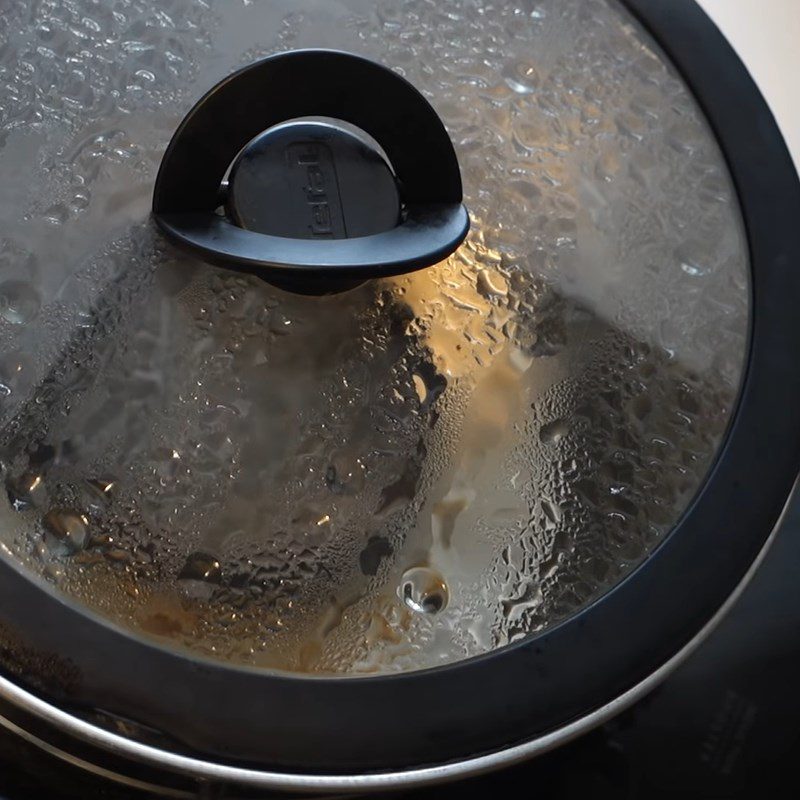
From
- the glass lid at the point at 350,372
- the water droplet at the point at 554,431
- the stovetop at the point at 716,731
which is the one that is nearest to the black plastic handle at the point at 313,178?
the glass lid at the point at 350,372

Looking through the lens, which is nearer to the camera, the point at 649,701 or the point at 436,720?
the point at 436,720

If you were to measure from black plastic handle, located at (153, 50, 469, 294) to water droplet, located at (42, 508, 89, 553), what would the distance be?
18cm

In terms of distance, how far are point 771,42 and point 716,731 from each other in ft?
3.02

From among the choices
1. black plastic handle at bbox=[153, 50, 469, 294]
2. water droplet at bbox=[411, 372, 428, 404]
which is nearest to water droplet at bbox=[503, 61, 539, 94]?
black plastic handle at bbox=[153, 50, 469, 294]

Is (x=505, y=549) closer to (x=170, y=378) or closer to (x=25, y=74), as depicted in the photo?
(x=170, y=378)

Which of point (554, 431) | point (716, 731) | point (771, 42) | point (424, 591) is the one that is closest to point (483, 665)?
point (424, 591)

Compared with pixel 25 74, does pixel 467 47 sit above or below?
above

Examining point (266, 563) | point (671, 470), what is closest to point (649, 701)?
point (671, 470)

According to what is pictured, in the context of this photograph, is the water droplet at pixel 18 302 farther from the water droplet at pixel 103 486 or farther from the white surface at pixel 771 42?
the white surface at pixel 771 42

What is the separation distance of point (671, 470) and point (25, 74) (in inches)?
21.1

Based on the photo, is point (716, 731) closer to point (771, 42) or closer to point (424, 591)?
point (424, 591)

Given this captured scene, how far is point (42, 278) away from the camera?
23.7 inches

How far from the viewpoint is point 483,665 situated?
58cm

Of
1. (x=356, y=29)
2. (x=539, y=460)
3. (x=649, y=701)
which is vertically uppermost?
(x=356, y=29)
